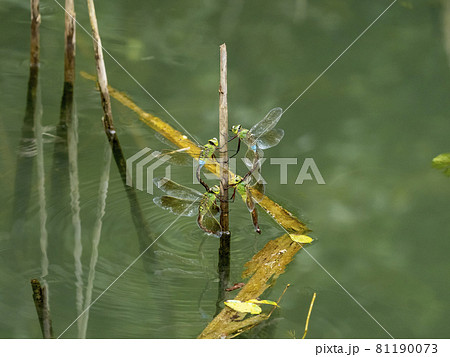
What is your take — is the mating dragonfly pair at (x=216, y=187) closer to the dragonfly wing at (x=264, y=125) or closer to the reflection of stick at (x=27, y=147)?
the dragonfly wing at (x=264, y=125)

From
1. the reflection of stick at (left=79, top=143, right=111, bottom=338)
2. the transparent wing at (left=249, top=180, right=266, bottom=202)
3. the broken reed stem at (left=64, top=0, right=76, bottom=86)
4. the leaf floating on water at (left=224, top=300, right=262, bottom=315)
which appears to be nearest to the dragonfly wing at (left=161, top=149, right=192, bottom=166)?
the transparent wing at (left=249, top=180, right=266, bottom=202)

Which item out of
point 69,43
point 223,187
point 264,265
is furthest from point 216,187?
point 69,43

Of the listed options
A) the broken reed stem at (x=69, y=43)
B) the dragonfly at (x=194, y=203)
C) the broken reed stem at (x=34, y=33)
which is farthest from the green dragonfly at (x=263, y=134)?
the broken reed stem at (x=34, y=33)

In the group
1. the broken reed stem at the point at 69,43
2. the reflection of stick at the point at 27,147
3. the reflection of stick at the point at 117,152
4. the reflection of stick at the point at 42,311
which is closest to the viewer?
the reflection of stick at the point at 42,311

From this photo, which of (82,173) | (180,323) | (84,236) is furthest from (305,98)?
(180,323)

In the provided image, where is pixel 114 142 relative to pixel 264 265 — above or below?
above

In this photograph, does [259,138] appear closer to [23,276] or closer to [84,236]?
[84,236]

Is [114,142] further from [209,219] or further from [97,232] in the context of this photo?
[209,219]
